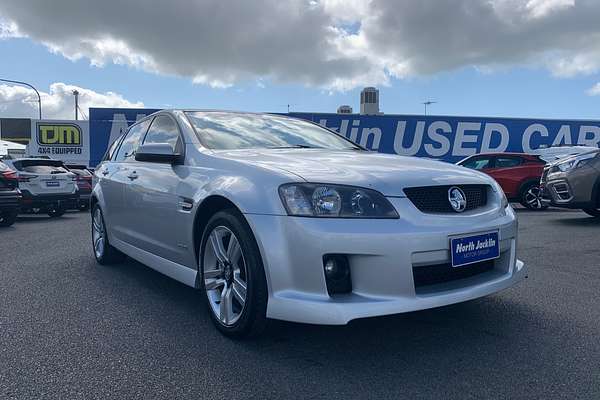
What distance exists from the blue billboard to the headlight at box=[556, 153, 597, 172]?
10009mm

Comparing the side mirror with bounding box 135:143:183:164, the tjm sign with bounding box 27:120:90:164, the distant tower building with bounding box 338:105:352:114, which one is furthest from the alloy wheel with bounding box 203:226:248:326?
the distant tower building with bounding box 338:105:352:114

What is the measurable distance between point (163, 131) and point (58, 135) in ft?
57.6

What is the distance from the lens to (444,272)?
290 cm

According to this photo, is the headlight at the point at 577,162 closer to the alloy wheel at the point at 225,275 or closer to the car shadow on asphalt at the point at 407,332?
the car shadow on asphalt at the point at 407,332

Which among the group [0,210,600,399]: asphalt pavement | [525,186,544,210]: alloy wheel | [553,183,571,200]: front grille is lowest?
[0,210,600,399]: asphalt pavement

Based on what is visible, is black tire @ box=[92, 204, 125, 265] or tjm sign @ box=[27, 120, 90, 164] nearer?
black tire @ box=[92, 204, 125, 265]

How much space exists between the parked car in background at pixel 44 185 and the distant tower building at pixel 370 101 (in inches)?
821

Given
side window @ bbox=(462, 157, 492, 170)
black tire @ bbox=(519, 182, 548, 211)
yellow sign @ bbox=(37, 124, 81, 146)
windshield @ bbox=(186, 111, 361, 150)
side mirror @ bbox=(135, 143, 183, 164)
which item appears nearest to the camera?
side mirror @ bbox=(135, 143, 183, 164)

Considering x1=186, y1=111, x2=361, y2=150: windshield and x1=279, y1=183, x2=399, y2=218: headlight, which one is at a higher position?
x1=186, y1=111, x2=361, y2=150: windshield

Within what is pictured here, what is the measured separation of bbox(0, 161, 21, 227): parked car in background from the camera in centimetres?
957

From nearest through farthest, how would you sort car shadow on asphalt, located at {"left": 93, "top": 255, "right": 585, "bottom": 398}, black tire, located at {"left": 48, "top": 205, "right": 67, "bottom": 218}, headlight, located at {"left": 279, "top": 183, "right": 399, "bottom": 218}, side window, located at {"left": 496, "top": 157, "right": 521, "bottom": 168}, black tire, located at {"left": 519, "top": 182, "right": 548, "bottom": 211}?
car shadow on asphalt, located at {"left": 93, "top": 255, "right": 585, "bottom": 398} → headlight, located at {"left": 279, "top": 183, "right": 399, "bottom": 218} → black tire, located at {"left": 48, "top": 205, "right": 67, "bottom": 218} → black tire, located at {"left": 519, "top": 182, "right": 548, "bottom": 211} → side window, located at {"left": 496, "top": 157, "right": 521, "bottom": 168}

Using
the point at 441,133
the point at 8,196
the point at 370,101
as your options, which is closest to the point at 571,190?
the point at 8,196

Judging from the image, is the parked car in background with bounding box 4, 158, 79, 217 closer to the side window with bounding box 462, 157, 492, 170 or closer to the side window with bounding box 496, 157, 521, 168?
the side window with bounding box 462, 157, 492, 170

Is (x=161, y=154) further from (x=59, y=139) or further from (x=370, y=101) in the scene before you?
(x=370, y=101)
